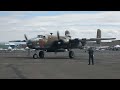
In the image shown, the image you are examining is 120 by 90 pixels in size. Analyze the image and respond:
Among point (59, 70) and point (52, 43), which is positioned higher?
point (52, 43)

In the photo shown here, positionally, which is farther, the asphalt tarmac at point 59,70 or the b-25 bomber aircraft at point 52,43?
the b-25 bomber aircraft at point 52,43

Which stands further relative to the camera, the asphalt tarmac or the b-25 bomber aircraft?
the b-25 bomber aircraft

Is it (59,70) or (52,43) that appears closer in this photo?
(59,70)

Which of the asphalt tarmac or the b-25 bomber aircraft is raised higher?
the b-25 bomber aircraft

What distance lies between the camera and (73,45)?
44938mm

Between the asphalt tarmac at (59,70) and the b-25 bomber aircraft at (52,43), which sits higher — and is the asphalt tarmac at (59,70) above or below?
below
